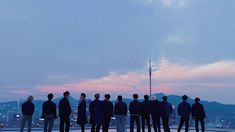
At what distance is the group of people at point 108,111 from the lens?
19797 millimetres

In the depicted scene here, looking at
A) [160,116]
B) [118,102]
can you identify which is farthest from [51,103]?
[160,116]

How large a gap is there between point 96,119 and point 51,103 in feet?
7.04

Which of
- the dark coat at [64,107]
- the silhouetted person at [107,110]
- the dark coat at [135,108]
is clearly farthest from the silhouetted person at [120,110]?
the dark coat at [64,107]

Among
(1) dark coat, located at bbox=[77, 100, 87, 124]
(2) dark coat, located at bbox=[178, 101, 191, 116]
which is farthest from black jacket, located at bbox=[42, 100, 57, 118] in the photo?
(2) dark coat, located at bbox=[178, 101, 191, 116]

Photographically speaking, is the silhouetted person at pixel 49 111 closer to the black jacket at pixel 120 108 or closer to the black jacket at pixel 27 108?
the black jacket at pixel 27 108

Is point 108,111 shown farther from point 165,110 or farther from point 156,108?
point 165,110

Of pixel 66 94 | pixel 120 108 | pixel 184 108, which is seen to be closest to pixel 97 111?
pixel 120 108

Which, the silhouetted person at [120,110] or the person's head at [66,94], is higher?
the person's head at [66,94]

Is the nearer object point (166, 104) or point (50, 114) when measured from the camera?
point (50, 114)

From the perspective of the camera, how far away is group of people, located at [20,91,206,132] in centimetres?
1980

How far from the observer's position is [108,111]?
20.4 metres

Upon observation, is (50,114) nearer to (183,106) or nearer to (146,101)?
(146,101)

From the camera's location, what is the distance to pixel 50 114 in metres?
19.8

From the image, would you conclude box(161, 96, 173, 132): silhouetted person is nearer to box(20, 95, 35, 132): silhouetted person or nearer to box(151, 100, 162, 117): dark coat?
box(151, 100, 162, 117): dark coat
